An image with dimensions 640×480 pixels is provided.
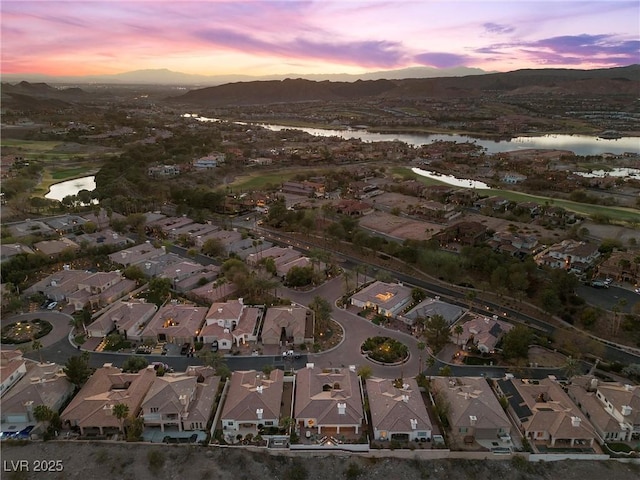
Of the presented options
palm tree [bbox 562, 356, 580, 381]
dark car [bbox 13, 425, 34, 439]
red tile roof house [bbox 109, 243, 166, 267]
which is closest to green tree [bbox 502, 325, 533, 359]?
palm tree [bbox 562, 356, 580, 381]

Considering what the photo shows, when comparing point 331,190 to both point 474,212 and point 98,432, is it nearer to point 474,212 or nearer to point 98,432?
point 474,212

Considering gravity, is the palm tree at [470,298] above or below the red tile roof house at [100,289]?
above

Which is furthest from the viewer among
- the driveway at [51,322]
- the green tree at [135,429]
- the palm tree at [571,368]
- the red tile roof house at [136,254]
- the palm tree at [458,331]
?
the red tile roof house at [136,254]

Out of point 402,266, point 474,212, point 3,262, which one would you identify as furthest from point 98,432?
point 474,212

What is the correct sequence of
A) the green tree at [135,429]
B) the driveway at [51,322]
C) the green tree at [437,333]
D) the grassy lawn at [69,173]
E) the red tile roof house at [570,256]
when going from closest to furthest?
1. the green tree at [135,429]
2. the green tree at [437,333]
3. the driveway at [51,322]
4. the red tile roof house at [570,256]
5. the grassy lawn at [69,173]

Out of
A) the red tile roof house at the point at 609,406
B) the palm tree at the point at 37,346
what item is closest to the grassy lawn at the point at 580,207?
the red tile roof house at the point at 609,406

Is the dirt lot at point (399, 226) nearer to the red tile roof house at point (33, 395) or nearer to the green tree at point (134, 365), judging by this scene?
the green tree at point (134, 365)
